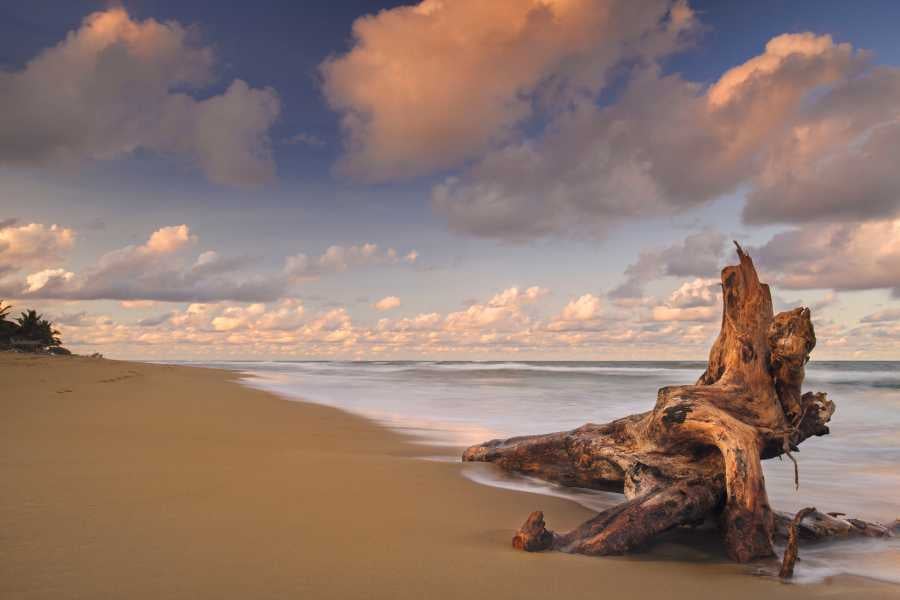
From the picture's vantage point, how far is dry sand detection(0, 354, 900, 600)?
2.56m

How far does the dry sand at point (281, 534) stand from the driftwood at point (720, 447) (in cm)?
19

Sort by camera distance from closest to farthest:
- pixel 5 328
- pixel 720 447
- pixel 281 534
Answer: pixel 281 534 < pixel 720 447 < pixel 5 328

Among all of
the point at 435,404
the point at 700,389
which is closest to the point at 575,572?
the point at 700,389

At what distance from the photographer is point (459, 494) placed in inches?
181

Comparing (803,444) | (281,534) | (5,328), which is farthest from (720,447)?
(5,328)

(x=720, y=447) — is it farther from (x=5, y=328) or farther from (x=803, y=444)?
(x=5, y=328)

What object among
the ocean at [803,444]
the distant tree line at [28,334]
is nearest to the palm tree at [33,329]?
the distant tree line at [28,334]

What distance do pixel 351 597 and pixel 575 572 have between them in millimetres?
1121

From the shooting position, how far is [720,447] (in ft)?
12.2

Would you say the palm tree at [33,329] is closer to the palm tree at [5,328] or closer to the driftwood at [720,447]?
the palm tree at [5,328]

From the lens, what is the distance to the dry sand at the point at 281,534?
256 cm

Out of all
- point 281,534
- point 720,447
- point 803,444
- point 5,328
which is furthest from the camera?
point 5,328

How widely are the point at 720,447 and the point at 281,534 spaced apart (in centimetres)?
268

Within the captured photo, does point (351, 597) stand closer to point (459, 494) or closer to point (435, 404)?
point (459, 494)
